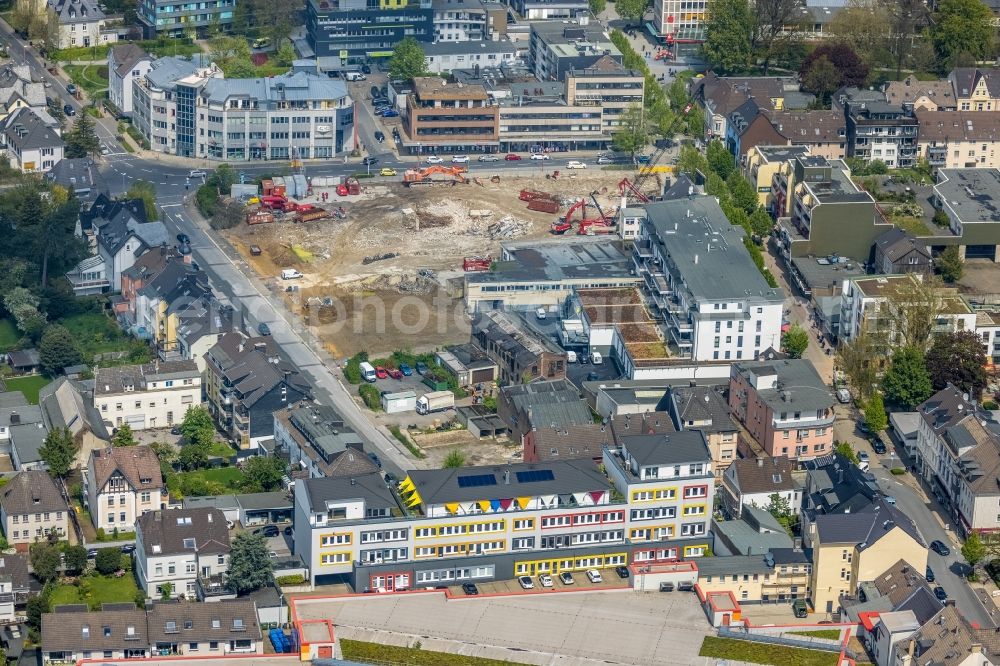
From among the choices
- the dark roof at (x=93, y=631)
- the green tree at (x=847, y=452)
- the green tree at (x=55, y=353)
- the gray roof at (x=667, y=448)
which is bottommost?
the dark roof at (x=93, y=631)

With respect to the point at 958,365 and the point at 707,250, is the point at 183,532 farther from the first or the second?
the point at 958,365

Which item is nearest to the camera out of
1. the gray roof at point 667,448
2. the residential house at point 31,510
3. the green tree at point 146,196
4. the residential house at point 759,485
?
the gray roof at point 667,448

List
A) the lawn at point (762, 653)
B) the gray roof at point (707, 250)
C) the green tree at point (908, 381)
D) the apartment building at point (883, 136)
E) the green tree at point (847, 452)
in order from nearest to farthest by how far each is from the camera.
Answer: the lawn at point (762, 653) → the green tree at point (847, 452) → the green tree at point (908, 381) → the gray roof at point (707, 250) → the apartment building at point (883, 136)

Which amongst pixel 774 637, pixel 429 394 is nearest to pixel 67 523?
pixel 429 394

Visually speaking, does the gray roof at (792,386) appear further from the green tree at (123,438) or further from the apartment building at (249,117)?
the apartment building at (249,117)

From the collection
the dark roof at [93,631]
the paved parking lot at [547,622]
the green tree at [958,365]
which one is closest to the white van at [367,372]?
the paved parking lot at [547,622]

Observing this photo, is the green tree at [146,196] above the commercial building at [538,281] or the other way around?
above

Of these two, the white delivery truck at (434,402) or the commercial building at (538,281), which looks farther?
the commercial building at (538,281)

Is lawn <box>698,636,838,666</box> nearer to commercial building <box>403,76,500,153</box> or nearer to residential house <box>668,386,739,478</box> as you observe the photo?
residential house <box>668,386,739,478</box>
